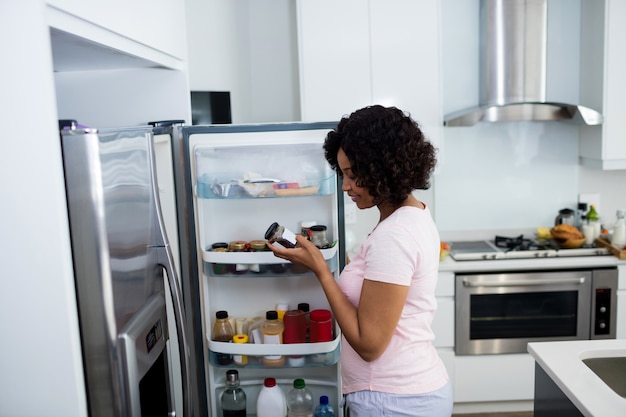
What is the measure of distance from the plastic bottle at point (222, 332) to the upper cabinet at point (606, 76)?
2.17 meters

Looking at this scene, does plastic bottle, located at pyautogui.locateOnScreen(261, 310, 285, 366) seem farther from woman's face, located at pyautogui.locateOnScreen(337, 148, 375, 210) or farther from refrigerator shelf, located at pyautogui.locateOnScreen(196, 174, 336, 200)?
woman's face, located at pyautogui.locateOnScreen(337, 148, 375, 210)

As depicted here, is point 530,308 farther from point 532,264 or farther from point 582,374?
point 582,374

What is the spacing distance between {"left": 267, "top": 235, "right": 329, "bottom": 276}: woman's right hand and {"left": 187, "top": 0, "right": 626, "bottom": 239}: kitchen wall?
1.68m

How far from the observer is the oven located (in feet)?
10.2

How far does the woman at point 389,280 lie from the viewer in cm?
142

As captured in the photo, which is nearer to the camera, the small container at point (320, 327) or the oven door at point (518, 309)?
the small container at point (320, 327)

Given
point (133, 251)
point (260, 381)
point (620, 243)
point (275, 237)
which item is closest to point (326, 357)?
point (260, 381)

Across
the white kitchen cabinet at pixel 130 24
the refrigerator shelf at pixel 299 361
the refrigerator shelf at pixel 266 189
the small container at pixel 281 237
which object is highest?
the white kitchen cabinet at pixel 130 24

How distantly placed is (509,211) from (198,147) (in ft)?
7.05

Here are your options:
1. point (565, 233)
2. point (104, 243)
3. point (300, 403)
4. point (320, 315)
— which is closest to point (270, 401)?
point (300, 403)

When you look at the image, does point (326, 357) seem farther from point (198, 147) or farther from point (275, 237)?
point (198, 147)

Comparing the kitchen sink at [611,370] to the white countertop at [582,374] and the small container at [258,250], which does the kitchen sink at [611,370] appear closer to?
the white countertop at [582,374]

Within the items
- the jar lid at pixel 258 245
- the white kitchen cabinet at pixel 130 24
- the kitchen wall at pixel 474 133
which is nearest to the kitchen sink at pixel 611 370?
the jar lid at pixel 258 245

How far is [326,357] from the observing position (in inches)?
87.0
